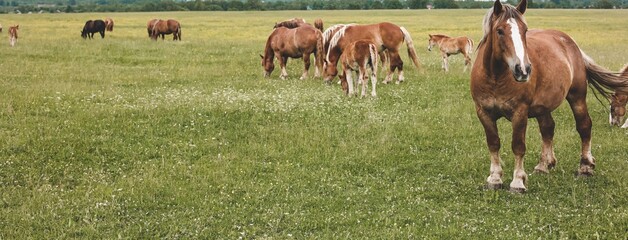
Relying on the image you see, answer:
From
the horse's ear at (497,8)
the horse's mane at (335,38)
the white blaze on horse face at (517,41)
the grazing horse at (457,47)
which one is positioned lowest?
the grazing horse at (457,47)

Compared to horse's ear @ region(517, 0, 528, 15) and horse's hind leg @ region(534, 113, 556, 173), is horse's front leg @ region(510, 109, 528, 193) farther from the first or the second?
horse's ear @ region(517, 0, 528, 15)

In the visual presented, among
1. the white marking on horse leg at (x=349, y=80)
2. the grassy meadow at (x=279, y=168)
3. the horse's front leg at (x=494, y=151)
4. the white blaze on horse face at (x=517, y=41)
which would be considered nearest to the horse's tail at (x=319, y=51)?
the grassy meadow at (x=279, y=168)

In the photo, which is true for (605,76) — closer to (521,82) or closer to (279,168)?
(521,82)

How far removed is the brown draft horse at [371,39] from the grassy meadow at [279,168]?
3.60 ft

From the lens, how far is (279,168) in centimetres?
914

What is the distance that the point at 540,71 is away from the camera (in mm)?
7863

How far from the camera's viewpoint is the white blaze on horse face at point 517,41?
679 cm

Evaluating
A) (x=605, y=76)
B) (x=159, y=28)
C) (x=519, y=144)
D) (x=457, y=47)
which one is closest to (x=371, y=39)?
(x=457, y=47)

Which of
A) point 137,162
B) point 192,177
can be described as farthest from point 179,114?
point 192,177

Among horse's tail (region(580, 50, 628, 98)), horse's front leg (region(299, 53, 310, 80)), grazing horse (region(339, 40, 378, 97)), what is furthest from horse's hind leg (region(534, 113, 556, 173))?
horse's front leg (region(299, 53, 310, 80))

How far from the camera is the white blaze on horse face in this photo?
6.79 metres

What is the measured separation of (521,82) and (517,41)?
72cm

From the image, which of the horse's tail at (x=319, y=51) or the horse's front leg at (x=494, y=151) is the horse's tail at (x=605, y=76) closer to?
the horse's front leg at (x=494, y=151)

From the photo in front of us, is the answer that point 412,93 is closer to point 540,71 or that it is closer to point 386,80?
point 386,80
